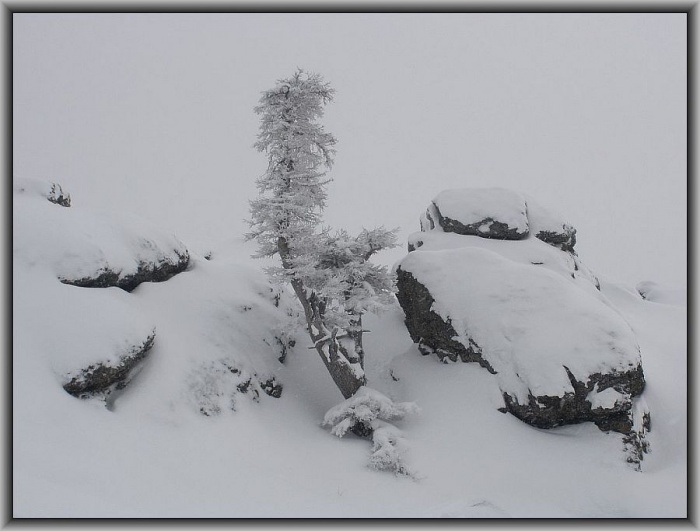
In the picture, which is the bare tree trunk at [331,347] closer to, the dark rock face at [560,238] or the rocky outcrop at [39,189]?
the rocky outcrop at [39,189]

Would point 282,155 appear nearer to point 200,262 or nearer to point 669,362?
point 200,262

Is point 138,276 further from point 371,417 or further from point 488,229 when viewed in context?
point 488,229

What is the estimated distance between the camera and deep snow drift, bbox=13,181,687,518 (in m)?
9.75

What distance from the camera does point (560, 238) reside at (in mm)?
24156

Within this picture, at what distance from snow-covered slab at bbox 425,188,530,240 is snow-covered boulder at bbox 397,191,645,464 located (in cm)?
447

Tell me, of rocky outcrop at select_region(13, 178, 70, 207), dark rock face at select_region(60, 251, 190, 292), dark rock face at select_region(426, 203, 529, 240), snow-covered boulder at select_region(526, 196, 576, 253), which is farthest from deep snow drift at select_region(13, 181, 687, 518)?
dark rock face at select_region(426, 203, 529, 240)

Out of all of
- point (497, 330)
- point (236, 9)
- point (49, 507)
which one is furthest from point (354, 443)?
point (236, 9)

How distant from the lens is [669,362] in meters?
17.8

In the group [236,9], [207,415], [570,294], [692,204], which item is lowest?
[207,415]

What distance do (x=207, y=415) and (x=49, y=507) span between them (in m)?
7.11

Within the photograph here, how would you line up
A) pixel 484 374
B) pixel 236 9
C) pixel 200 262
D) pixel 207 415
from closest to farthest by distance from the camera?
pixel 236 9 < pixel 207 415 < pixel 484 374 < pixel 200 262

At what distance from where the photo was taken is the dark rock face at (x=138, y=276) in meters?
14.9

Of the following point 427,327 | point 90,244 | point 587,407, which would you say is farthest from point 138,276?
point 587,407

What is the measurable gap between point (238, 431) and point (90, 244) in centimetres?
906
